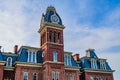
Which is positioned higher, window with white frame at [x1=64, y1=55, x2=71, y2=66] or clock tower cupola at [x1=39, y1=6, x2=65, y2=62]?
clock tower cupola at [x1=39, y1=6, x2=65, y2=62]

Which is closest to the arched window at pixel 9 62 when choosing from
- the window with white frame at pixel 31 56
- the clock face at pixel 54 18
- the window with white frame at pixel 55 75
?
Answer: the window with white frame at pixel 31 56

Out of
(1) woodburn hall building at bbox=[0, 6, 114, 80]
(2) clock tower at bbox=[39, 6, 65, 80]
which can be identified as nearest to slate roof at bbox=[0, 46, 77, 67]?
(1) woodburn hall building at bbox=[0, 6, 114, 80]

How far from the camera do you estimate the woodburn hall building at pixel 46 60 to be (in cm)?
3888

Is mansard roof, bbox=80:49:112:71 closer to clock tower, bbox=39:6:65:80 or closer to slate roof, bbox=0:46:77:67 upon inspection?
clock tower, bbox=39:6:65:80

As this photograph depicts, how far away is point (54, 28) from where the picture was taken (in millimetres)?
42281

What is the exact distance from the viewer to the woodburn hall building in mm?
38875

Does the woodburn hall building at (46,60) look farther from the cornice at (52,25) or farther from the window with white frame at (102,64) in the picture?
the window with white frame at (102,64)

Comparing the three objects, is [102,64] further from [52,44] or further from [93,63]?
[52,44]

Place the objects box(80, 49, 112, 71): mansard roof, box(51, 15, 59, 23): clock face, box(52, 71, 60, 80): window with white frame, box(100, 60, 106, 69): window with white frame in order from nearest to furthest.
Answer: box(52, 71, 60, 80): window with white frame
box(51, 15, 59, 23): clock face
box(80, 49, 112, 71): mansard roof
box(100, 60, 106, 69): window with white frame

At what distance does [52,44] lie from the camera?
40.9m

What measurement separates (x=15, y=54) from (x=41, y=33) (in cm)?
707

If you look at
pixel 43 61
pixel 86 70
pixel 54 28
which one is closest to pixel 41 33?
pixel 54 28

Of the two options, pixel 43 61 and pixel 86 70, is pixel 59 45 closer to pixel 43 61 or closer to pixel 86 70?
pixel 43 61

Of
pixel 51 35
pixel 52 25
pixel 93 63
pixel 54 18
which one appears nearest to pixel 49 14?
pixel 54 18
